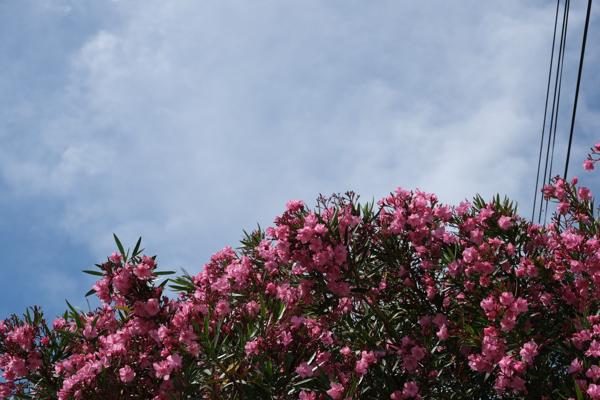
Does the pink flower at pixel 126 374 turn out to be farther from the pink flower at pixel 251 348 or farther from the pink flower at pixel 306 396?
the pink flower at pixel 306 396

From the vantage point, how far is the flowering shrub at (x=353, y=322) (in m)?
3.84

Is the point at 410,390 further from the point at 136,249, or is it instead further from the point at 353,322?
the point at 136,249

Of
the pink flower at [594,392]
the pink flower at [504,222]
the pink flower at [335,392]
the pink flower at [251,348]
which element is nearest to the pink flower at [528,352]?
the pink flower at [594,392]

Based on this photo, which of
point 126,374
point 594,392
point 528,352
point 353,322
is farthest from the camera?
point 353,322

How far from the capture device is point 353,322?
4.58 metres

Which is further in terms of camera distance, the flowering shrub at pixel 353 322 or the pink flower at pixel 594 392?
the flowering shrub at pixel 353 322

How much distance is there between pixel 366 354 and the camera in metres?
4.11

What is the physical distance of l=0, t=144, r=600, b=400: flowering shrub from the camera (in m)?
3.84

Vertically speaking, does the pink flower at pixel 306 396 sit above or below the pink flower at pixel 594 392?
above

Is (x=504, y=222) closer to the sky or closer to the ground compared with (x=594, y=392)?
closer to the sky

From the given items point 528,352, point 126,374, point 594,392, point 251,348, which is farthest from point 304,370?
point 594,392

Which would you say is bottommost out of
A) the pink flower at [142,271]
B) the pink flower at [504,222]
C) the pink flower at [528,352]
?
the pink flower at [528,352]

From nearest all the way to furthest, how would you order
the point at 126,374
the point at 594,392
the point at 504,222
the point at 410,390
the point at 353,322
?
1. the point at 594,392
2. the point at 126,374
3. the point at 410,390
4. the point at 353,322
5. the point at 504,222

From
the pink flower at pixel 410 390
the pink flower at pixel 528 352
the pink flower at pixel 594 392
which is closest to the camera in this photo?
the pink flower at pixel 594 392
